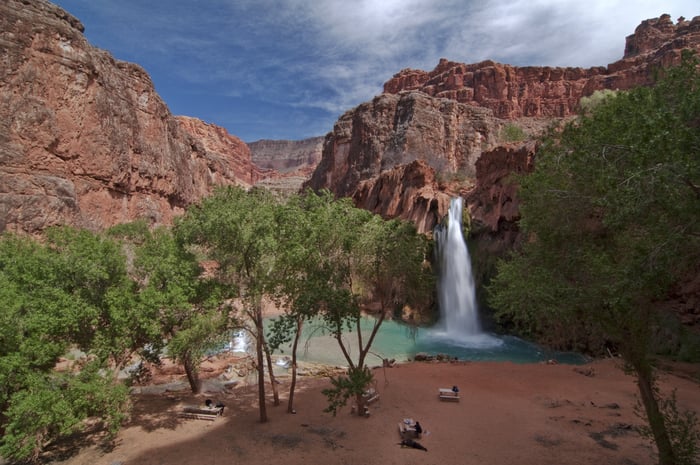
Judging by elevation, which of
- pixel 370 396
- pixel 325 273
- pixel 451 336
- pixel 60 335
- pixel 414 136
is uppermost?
pixel 414 136

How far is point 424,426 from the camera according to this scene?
38.8ft

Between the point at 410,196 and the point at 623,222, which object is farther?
the point at 410,196

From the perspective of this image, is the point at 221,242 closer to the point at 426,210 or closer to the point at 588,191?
the point at 588,191

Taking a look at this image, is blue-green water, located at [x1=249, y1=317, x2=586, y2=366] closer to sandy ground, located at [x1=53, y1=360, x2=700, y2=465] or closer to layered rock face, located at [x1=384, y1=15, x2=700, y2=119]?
sandy ground, located at [x1=53, y1=360, x2=700, y2=465]

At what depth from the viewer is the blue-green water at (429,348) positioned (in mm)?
22984

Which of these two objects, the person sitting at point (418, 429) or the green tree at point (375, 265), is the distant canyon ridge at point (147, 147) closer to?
the green tree at point (375, 265)

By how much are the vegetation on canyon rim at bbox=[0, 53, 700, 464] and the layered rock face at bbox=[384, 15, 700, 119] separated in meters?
91.3

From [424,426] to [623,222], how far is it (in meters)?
8.78

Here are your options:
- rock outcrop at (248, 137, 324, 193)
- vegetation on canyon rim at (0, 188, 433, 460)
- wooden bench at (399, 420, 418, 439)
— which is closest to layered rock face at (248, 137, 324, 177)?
rock outcrop at (248, 137, 324, 193)

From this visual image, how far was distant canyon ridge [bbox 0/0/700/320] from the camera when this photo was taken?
86.7 ft

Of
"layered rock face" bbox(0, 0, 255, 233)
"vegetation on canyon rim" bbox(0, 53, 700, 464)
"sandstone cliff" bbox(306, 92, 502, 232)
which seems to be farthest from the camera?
"sandstone cliff" bbox(306, 92, 502, 232)

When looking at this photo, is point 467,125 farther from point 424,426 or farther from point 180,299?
point 180,299

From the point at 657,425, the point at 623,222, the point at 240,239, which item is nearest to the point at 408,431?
the point at 657,425

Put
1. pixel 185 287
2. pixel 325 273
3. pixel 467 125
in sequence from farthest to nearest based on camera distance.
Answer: pixel 467 125 → pixel 185 287 → pixel 325 273
